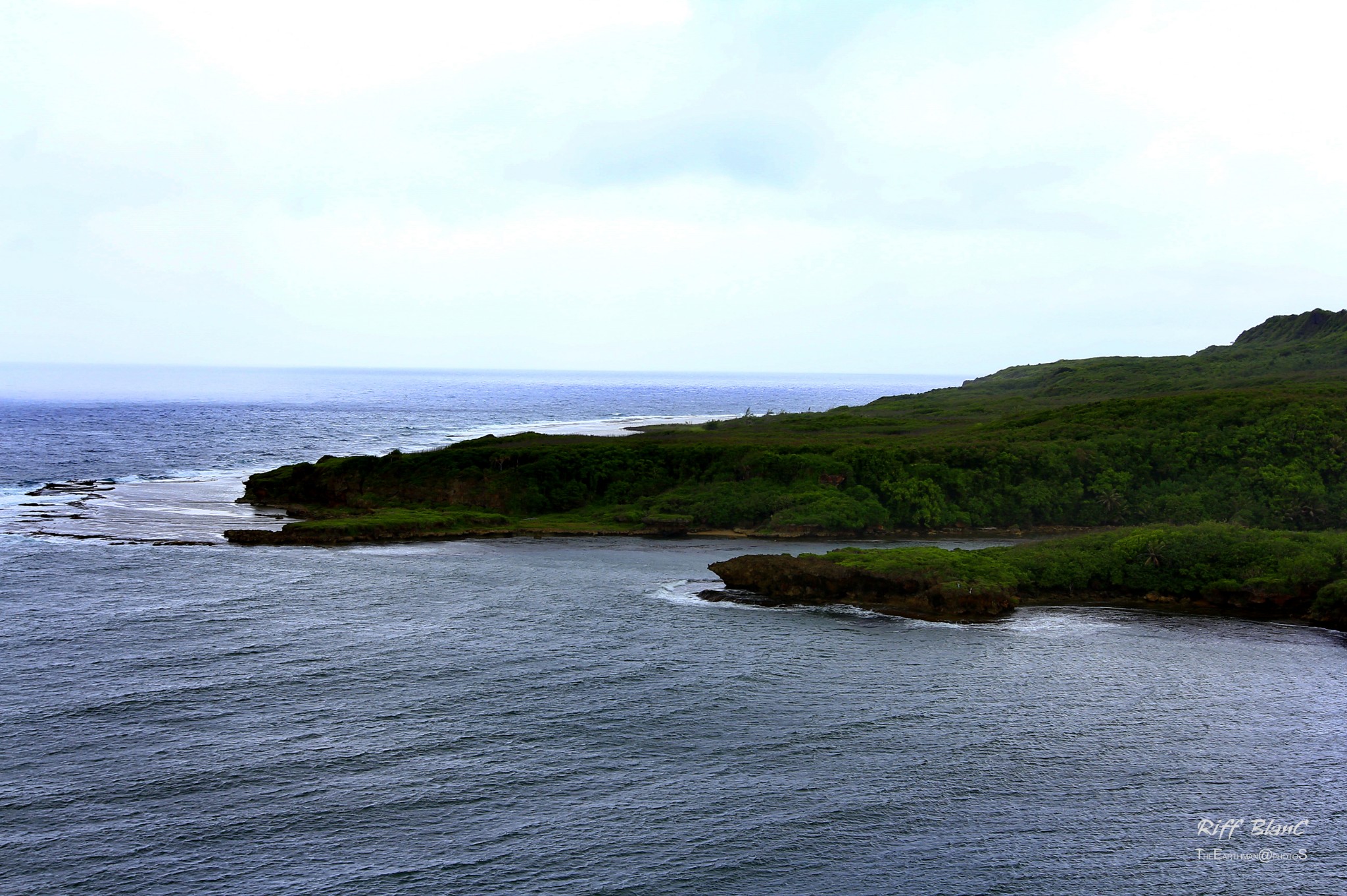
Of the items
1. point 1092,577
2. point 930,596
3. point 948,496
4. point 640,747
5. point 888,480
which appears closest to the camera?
point 640,747

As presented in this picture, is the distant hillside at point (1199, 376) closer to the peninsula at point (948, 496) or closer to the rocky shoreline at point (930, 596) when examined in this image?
the peninsula at point (948, 496)

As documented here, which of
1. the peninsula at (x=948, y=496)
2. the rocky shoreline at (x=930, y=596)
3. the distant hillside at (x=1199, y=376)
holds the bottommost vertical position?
the rocky shoreline at (x=930, y=596)

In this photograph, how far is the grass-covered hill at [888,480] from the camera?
9312 cm

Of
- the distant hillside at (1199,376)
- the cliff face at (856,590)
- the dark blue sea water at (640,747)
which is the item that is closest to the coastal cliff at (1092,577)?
the cliff face at (856,590)

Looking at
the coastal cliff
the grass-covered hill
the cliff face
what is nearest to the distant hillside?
the grass-covered hill

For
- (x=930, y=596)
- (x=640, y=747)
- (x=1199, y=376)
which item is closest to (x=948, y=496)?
(x=930, y=596)

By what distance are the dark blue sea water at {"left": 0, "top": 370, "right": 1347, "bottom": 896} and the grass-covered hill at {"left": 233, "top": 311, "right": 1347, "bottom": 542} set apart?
32.5 m

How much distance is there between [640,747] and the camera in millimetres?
39500

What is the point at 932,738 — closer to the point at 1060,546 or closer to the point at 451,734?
the point at 451,734

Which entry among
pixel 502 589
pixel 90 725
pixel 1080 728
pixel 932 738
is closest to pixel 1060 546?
pixel 1080 728

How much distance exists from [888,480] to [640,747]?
67120mm

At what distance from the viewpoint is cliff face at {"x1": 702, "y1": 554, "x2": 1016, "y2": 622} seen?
62688 mm

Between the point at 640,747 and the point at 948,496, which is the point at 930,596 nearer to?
the point at 640,747

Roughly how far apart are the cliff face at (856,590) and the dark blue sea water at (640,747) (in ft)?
8.33
